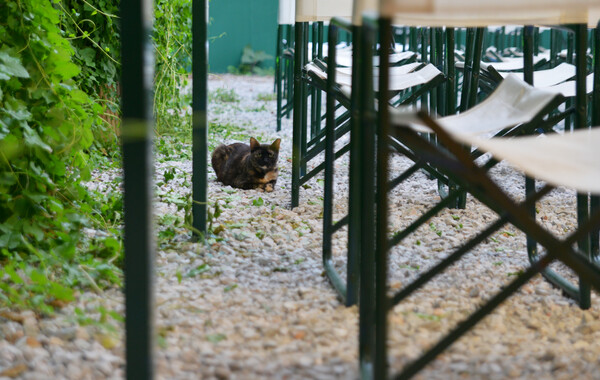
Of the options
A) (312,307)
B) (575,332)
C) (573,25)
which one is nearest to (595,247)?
(575,332)

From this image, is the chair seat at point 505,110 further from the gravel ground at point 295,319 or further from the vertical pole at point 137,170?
the vertical pole at point 137,170

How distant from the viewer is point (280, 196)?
3.42 m

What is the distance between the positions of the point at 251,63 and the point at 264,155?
318 inches

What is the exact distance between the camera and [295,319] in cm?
188

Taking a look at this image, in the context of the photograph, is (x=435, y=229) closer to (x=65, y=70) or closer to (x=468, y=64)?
(x=468, y=64)

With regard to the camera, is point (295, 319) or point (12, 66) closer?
point (295, 319)

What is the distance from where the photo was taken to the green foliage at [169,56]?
434 centimetres

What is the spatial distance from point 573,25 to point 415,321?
0.92 meters

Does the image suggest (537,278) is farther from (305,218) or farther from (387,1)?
(387,1)

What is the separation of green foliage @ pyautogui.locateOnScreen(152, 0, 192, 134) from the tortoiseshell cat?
3.00ft

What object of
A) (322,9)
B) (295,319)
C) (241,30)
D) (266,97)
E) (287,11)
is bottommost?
(295,319)

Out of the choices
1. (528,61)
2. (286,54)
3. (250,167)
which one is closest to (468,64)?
(528,61)

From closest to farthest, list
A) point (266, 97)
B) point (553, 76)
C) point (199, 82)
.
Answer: point (199, 82)
point (553, 76)
point (266, 97)

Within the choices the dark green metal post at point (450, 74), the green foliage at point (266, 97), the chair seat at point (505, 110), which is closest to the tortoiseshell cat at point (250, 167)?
the dark green metal post at point (450, 74)
